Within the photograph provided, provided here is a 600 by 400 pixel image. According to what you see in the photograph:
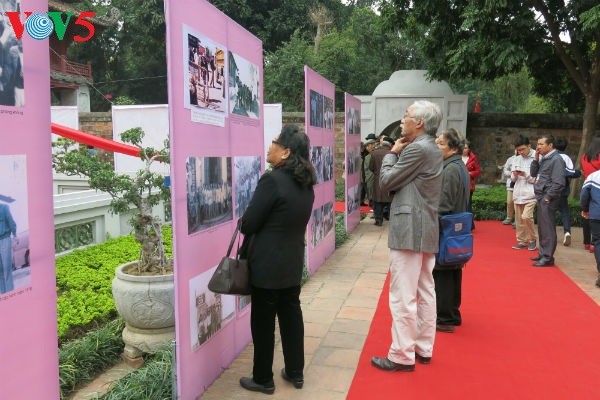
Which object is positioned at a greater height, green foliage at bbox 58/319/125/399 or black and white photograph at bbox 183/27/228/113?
black and white photograph at bbox 183/27/228/113

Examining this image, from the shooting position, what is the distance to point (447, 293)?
177 inches

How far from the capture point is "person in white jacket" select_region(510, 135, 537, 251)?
302 inches

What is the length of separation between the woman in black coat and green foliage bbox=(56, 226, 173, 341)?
1.93m

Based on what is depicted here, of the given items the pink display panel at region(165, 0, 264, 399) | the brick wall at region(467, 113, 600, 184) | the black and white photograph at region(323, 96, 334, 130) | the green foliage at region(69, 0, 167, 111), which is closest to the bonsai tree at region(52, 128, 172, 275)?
the pink display panel at region(165, 0, 264, 399)

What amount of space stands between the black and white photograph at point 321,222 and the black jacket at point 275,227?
3128 mm

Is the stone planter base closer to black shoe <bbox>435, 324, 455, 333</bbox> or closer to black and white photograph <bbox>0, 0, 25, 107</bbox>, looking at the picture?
black shoe <bbox>435, 324, 455, 333</bbox>

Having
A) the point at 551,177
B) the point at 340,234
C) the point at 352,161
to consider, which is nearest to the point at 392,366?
the point at 551,177

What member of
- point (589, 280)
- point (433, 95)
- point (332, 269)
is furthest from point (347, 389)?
point (433, 95)

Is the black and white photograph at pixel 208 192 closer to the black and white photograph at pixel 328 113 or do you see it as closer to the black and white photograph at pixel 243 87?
the black and white photograph at pixel 243 87

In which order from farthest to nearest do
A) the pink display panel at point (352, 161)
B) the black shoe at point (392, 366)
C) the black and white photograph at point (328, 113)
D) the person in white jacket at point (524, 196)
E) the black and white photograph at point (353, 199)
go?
the black and white photograph at point (353, 199) → the pink display panel at point (352, 161) → the person in white jacket at point (524, 196) → the black and white photograph at point (328, 113) → the black shoe at point (392, 366)

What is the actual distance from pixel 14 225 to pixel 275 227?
1499 millimetres

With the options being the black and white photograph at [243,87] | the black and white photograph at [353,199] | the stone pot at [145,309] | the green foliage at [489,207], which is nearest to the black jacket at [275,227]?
the black and white photograph at [243,87]

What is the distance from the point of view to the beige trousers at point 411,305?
3.53m

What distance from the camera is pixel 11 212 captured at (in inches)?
75.7
